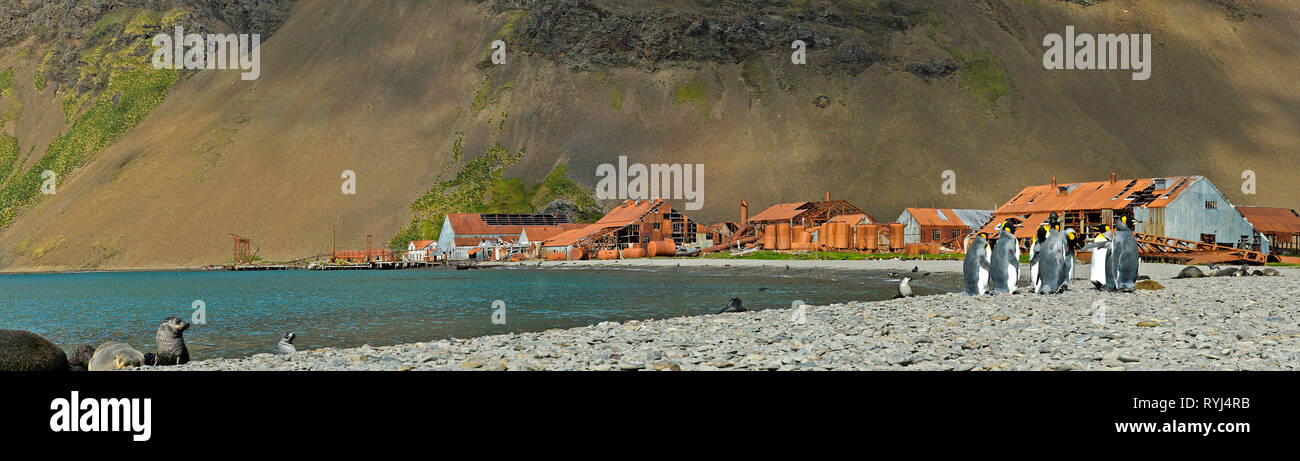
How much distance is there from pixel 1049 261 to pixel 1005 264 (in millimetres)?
1303

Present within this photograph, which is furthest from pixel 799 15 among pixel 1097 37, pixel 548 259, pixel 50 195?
pixel 50 195

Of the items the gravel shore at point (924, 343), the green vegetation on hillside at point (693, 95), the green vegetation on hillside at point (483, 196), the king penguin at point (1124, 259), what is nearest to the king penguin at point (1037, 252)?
the king penguin at point (1124, 259)

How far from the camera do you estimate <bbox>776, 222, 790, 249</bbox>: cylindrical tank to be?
87.8 meters

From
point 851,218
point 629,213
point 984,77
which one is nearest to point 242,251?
point 629,213

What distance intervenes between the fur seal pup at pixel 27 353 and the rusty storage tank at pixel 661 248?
76.3 meters

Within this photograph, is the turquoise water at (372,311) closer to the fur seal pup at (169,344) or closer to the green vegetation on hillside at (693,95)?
the fur seal pup at (169,344)

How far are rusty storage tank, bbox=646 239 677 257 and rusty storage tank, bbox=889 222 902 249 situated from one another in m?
23.1

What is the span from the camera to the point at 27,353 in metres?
12.7

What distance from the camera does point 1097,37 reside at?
158 metres

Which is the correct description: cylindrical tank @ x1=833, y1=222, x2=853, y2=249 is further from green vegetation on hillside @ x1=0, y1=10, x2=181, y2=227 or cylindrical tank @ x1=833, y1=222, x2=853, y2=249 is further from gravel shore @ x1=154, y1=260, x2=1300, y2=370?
green vegetation on hillside @ x1=0, y1=10, x2=181, y2=227

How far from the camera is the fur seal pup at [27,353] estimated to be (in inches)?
487

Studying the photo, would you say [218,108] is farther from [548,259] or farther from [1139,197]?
[1139,197]
